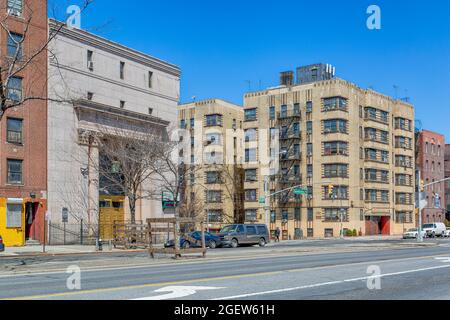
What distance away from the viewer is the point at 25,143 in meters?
43.4

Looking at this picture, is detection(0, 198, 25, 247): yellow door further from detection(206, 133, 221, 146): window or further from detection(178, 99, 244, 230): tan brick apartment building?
detection(206, 133, 221, 146): window

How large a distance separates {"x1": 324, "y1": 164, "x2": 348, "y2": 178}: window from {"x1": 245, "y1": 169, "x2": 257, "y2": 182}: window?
1047 centimetres

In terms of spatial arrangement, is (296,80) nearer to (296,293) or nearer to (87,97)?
(87,97)

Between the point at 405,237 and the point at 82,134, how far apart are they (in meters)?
37.7

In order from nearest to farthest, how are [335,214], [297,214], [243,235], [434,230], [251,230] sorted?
[243,235] < [251,230] < [434,230] < [335,214] < [297,214]

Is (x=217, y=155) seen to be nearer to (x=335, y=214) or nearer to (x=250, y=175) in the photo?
(x=250, y=175)

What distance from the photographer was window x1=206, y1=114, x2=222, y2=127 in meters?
87.2

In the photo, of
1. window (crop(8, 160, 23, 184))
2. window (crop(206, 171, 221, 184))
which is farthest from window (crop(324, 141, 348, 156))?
window (crop(8, 160, 23, 184))

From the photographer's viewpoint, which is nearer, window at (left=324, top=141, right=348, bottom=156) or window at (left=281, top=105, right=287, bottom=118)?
window at (left=324, top=141, right=348, bottom=156)

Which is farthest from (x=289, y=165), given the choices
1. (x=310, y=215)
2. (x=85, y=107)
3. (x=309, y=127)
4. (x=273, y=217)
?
(x=85, y=107)

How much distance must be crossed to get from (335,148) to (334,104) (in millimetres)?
5464

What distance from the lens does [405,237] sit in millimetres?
68062

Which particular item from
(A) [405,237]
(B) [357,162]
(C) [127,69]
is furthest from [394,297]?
(B) [357,162]
